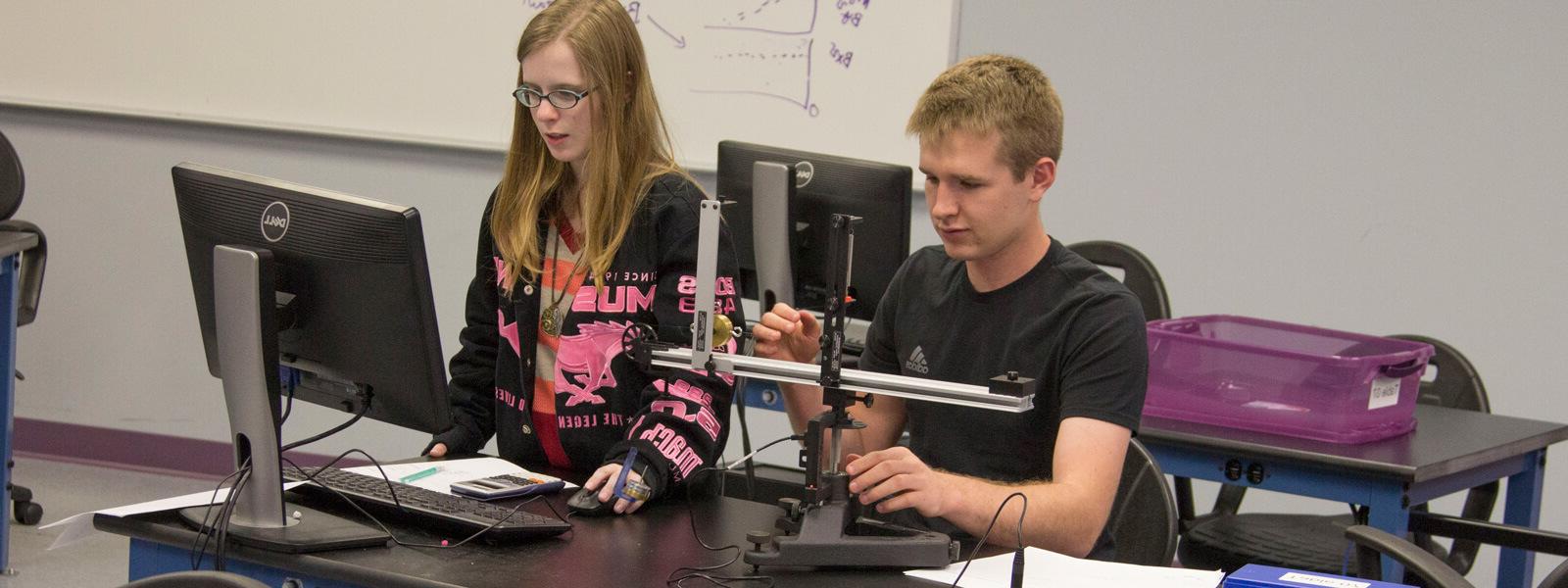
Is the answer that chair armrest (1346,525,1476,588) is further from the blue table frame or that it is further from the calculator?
the blue table frame

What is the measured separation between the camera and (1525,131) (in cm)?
349

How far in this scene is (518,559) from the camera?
1.59 metres

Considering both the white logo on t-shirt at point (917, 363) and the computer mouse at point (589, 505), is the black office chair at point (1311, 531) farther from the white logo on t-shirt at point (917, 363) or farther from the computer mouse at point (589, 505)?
the computer mouse at point (589, 505)

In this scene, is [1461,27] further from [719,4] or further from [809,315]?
[809,315]

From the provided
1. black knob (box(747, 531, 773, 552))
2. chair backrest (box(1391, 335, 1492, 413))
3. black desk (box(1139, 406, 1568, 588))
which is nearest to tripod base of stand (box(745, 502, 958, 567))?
black knob (box(747, 531, 773, 552))

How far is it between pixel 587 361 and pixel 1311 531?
1643 mm

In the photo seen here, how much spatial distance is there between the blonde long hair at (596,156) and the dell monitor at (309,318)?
0.36m

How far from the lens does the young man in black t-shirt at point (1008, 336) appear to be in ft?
5.65

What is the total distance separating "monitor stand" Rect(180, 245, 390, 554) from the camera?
161 centimetres

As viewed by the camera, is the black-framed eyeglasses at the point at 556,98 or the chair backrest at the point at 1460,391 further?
the chair backrest at the point at 1460,391

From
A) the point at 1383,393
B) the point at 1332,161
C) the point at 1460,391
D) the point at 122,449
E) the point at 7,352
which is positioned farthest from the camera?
the point at 122,449

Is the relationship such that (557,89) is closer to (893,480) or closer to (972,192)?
(972,192)

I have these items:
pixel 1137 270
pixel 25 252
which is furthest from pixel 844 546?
pixel 25 252

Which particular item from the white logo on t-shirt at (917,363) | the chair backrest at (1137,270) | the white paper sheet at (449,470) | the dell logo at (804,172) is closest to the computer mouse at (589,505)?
the white paper sheet at (449,470)
